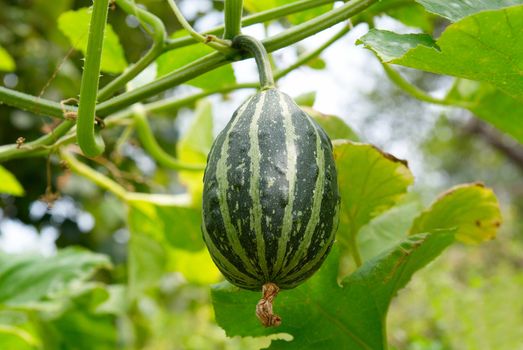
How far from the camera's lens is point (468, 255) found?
292 inches

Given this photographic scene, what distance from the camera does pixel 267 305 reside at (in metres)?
0.53

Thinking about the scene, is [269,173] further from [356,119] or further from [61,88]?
[356,119]

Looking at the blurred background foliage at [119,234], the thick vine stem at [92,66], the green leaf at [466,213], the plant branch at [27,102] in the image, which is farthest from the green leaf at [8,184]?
the green leaf at [466,213]

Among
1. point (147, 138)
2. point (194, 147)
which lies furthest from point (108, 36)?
point (194, 147)

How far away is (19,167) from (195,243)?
1030 millimetres

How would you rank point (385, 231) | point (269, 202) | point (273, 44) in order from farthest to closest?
point (385, 231) → point (273, 44) → point (269, 202)

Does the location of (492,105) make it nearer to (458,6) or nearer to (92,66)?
(458,6)

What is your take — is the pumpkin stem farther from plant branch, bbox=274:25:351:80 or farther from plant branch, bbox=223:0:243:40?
plant branch, bbox=274:25:351:80

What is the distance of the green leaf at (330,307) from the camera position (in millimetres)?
733

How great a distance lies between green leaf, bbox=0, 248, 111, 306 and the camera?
1099 millimetres

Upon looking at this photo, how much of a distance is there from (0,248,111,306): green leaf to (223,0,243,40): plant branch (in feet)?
2.10

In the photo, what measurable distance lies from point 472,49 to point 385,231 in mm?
428

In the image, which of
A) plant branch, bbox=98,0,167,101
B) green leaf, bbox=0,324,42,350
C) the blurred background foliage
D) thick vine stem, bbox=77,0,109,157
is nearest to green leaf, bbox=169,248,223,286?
the blurred background foliage

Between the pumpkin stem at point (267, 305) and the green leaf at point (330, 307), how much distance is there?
0.18 meters
